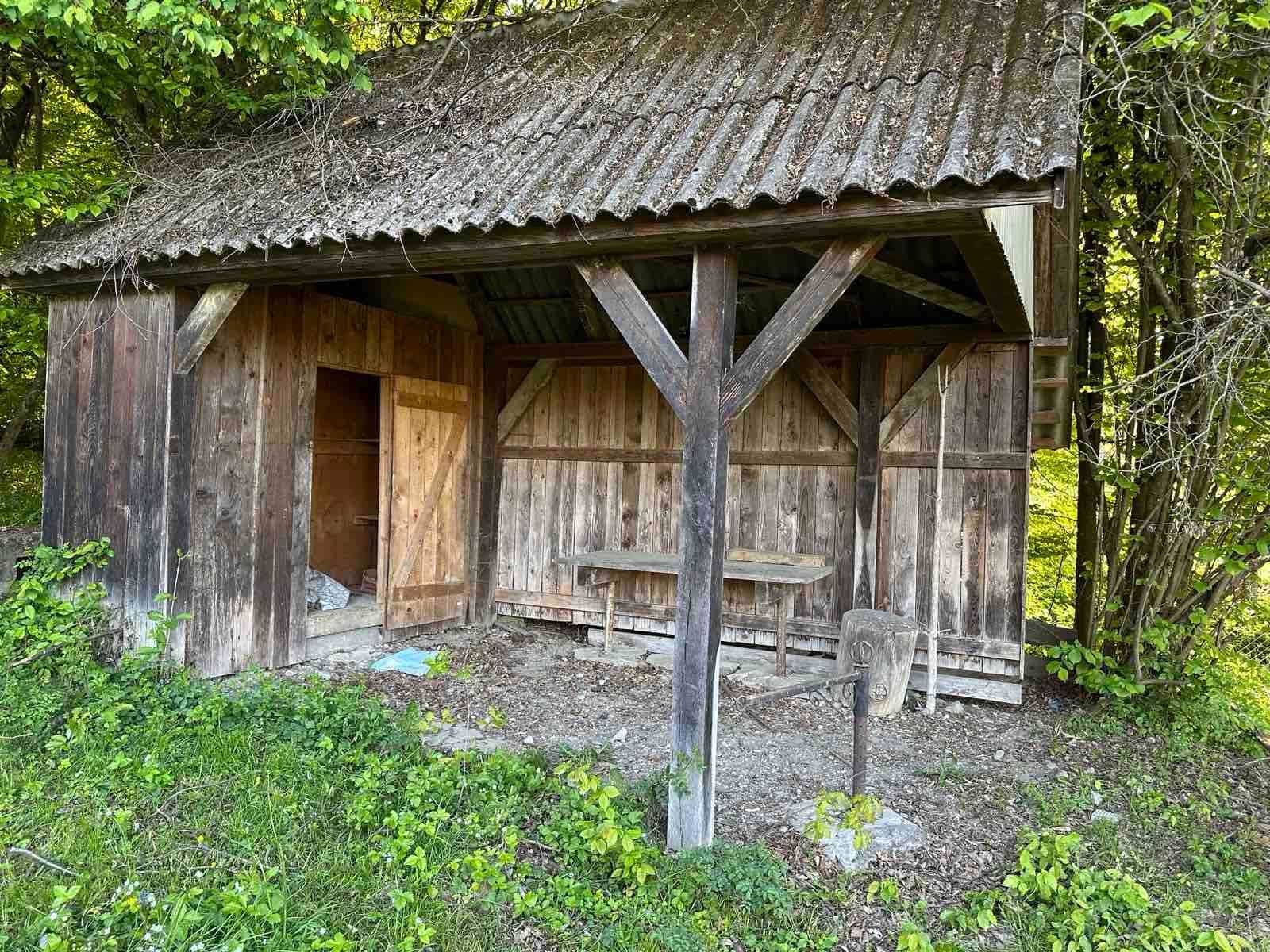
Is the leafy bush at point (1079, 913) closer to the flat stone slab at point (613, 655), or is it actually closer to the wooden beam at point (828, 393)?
the wooden beam at point (828, 393)

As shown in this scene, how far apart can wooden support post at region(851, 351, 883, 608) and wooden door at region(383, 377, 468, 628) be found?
3.24 meters

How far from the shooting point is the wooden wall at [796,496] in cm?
532

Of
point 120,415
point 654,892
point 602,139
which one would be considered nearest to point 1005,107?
point 602,139

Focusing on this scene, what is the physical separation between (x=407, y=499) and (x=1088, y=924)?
16.4 ft

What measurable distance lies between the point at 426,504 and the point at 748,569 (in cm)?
260

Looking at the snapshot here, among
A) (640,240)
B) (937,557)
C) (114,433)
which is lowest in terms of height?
(937,557)

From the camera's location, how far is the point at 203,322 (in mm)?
4648

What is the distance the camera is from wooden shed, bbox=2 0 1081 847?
322 cm

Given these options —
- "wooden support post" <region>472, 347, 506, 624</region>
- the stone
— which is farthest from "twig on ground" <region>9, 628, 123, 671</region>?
"wooden support post" <region>472, 347, 506, 624</region>

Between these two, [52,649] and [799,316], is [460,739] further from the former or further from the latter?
[799,316]

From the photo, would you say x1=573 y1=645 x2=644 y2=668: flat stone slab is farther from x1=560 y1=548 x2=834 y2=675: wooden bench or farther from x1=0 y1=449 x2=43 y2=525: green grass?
x1=0 y1=449 x2=43 y2=525: green grass

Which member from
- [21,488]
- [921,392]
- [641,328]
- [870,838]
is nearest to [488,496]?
[921,392]

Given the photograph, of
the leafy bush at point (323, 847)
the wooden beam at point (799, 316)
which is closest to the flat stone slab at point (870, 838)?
the leafy bush at point (323, 847)

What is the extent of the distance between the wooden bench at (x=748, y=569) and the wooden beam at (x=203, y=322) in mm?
2790
